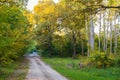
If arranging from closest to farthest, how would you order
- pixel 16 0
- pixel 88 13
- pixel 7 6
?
pixel 88 13, pixel 7 6, pixel 16 0

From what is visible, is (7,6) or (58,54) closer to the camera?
(7,6)

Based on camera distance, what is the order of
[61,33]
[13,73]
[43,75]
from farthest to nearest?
[61,33]
[13,73]
[43,75]

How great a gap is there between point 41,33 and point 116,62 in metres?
43.8

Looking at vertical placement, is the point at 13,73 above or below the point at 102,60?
below

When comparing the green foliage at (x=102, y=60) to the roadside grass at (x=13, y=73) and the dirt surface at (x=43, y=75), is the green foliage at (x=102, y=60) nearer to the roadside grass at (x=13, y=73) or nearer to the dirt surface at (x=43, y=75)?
the dirt surface at (x=43, y=75)

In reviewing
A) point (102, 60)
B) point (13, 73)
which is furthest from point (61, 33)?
point (13, 73)

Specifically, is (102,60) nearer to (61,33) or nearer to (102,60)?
(102,60)

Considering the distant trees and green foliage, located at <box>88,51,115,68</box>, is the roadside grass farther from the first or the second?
the distant trees

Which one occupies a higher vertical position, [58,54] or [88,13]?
[88,13]

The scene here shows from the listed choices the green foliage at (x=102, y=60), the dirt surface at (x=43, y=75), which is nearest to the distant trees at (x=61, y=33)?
the green foliage at (x=102, y=60)

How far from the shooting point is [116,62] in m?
35.8

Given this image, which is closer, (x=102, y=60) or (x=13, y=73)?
(x=13, y=73)

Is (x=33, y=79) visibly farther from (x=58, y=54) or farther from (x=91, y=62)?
(x=58, y=54)

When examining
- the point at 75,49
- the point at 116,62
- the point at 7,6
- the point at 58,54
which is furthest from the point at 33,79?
the point at 58,54
